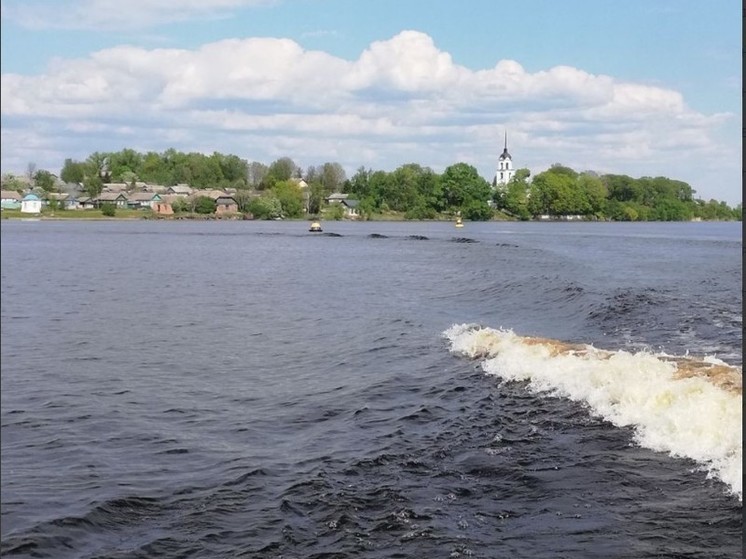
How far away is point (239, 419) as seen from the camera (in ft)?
50.8

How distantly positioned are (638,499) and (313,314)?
23055 millimetres

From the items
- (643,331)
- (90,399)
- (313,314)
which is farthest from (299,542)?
(313,314)

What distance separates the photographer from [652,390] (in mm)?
15336

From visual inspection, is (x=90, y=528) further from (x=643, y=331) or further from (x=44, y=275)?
(x=44, y=275)

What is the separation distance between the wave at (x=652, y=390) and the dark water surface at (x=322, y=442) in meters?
0.49

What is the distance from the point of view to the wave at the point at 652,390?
12.6 m

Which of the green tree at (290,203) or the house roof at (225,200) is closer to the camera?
the house roof at (225,200)

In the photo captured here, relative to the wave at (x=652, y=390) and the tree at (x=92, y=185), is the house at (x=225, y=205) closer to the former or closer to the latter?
the tree at (x=92, y=185)

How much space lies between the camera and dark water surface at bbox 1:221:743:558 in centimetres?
950

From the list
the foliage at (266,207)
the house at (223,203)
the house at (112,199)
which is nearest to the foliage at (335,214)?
the foliage at (266,207)

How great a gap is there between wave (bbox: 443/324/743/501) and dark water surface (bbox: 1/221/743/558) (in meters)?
0.49

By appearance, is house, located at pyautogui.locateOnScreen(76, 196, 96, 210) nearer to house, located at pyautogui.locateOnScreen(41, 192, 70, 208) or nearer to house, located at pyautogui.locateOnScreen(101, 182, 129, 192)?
house, located at pyautogui.locateOnScreen(41, 192, 70, 208)

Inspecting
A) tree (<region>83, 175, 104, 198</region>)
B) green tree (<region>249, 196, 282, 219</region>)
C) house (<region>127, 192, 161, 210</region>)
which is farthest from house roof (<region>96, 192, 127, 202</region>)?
green tree (<region>249, 196, 282, 219</region>)

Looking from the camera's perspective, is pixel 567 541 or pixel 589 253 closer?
pixel 567 541
